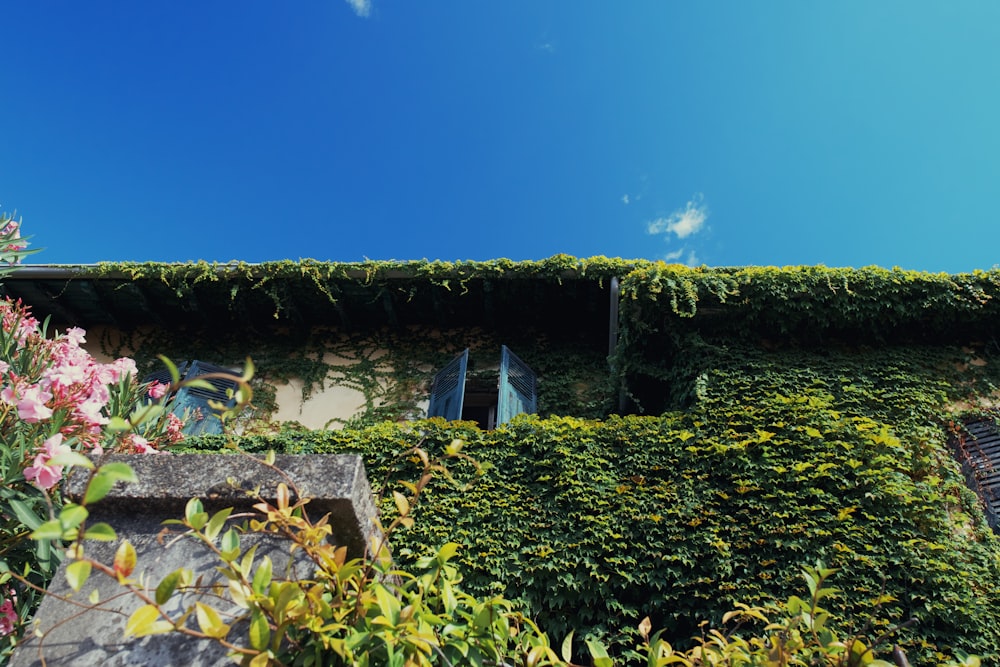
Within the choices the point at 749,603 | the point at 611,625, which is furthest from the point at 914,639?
the point at 611,625

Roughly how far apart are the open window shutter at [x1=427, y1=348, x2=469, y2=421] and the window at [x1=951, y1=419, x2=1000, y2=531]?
440cm

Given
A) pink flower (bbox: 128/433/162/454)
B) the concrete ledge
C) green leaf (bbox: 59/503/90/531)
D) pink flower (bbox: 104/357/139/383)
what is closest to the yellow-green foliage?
pink flower (bbox: 128/433/162/454)

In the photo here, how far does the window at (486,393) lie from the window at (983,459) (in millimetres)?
3929

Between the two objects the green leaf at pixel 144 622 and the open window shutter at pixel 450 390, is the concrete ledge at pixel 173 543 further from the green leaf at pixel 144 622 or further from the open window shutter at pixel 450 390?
the open window shutter at pixel 450 390

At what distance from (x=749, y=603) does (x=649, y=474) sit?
1.07m

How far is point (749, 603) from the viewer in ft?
12.7

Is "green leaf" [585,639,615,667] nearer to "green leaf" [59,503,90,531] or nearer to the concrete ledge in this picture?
the concrete ledge

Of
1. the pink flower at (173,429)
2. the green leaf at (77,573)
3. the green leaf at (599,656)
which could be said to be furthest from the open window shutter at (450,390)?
the green leaf at (77,573)

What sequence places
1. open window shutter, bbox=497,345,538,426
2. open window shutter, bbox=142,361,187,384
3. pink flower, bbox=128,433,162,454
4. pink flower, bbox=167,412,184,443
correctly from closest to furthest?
pink flower, bbox=128,433,162,454, pink flower, bbox=167,412,184,443, open window shutter, bbox=497,345,538,426, open window shutter, bbox=142,361,187,384

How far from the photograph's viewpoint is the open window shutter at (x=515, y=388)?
657cm

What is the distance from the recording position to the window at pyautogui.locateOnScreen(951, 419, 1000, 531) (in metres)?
4.91

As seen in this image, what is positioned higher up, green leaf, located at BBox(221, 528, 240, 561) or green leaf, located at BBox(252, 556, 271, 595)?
green leaf, located at BBox(221, 528, 240, 561)

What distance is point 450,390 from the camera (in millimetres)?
7012

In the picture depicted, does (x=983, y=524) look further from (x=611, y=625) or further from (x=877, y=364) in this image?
(x=611, y=625)
